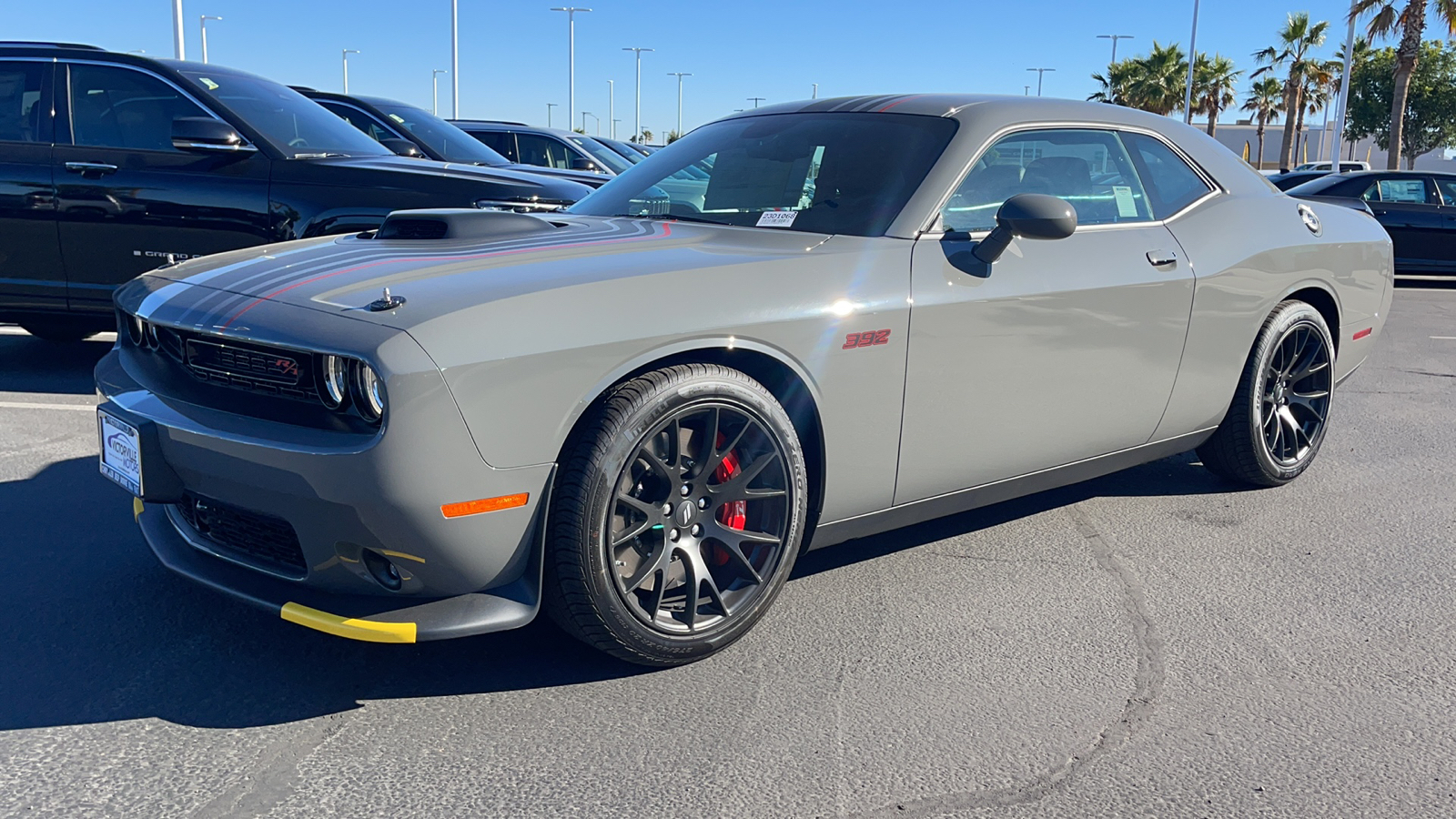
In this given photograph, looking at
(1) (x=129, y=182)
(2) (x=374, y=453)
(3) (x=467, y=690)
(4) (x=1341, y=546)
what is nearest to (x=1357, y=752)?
(4) (x=1341, y=546)

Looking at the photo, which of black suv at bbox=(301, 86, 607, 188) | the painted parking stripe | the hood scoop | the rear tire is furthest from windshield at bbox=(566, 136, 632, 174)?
the hood scoop

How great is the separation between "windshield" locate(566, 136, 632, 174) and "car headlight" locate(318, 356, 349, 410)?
33.5 ft

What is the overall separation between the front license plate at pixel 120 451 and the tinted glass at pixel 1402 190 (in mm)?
14198

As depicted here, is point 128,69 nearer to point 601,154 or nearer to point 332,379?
point 332,379

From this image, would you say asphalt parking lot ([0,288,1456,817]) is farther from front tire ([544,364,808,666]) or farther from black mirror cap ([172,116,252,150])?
black mirror cap ([172,116,252,150])

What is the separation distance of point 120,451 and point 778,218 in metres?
1.87

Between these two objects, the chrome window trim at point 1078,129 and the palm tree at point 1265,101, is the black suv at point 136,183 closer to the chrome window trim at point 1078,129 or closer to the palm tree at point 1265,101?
the chrome window trim at point 1078,129

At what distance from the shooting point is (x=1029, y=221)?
3.15 m

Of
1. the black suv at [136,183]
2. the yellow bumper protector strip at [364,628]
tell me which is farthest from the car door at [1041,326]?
the black suv at [136,183]

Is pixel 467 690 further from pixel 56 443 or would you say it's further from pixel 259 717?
pixel 56 443

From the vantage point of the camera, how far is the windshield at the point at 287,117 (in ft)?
19.4

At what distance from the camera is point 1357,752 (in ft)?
8.18

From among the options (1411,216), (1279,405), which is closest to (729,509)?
(1279,405)

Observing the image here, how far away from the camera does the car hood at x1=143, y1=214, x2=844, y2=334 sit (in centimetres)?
254
